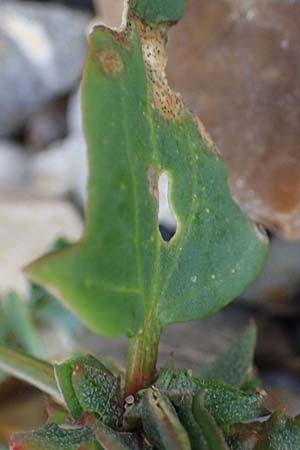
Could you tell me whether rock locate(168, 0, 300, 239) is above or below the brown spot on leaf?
below

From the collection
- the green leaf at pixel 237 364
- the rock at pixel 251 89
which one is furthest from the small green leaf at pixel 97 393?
the rock at pixel 251 89

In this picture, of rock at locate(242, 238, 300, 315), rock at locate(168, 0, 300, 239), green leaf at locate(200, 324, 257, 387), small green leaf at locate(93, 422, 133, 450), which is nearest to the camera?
small green leaf at locate(93, 422, 133, 450)

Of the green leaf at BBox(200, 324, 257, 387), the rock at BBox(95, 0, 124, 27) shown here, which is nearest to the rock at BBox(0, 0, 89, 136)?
the rock at BBox(95, 0, 124, 27)

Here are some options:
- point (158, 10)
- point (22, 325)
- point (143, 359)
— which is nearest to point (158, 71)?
point (158, 10)

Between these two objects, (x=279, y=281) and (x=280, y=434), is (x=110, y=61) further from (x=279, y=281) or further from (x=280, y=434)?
(x=279, y=281)

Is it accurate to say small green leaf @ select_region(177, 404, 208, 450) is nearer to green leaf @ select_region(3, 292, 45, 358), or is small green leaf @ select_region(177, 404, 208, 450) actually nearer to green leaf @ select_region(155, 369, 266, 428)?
green leaf @ select_region(155, 369, 266, 428)

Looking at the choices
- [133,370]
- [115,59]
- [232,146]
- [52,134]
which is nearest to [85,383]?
[133,370]
